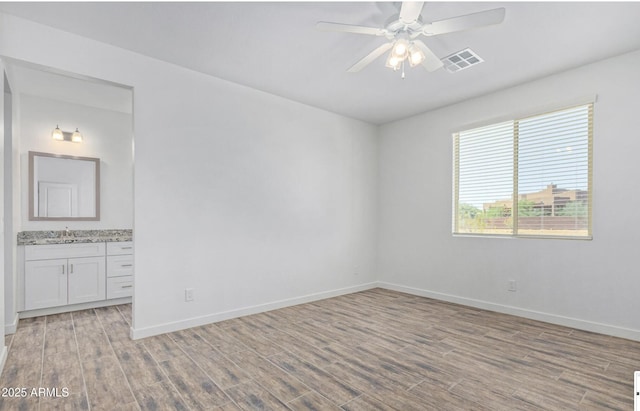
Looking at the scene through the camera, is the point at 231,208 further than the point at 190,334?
Yes

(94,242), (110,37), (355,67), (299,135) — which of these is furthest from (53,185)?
(355,67)

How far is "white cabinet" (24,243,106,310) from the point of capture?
12.3 ft

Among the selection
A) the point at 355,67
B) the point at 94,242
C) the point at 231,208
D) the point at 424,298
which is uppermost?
the point at 355,67

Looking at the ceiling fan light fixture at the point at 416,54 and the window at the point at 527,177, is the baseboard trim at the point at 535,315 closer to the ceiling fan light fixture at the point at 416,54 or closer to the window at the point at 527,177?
the window at the point at 527,177

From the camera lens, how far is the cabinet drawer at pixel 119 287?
4.29 meters

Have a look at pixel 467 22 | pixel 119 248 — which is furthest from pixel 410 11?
pixel 119 248

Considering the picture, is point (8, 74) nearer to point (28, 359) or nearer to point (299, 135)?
point (28, 359)

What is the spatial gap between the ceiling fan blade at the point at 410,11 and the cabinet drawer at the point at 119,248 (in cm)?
435

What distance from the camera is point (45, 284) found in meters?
3.83

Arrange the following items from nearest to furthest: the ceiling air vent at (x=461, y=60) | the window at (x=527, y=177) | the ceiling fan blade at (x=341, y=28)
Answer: the ceiling fan blade at (x=341, y=28) < the ceiling air vent at (x=461, y=60) < the window at (x=527, y=177)

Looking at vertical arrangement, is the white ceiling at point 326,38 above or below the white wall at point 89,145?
above

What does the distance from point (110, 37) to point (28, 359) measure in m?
2.80

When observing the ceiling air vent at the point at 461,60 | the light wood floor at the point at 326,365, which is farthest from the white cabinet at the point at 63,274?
the ceiling air vent at the point at 461,60

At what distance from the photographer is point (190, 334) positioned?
3209 mm
